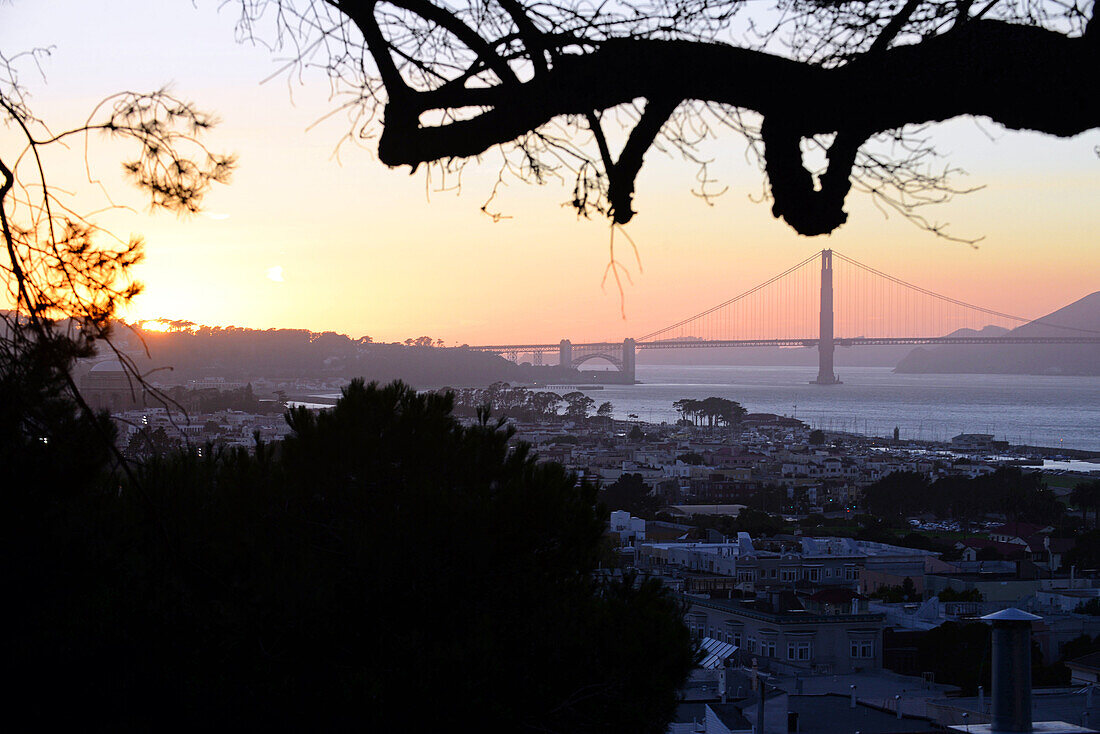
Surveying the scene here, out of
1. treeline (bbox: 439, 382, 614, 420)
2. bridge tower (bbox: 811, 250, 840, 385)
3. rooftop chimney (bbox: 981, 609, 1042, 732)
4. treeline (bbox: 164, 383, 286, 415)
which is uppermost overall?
bridge tower (bbox: 811, 250, 840, 385)

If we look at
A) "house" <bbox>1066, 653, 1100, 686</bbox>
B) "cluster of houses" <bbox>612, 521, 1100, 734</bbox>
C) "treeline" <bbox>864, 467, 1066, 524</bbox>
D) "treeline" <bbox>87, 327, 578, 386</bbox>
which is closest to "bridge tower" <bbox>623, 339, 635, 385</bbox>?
"treeline" <bbox>87, 327, 578, 386</bbox>

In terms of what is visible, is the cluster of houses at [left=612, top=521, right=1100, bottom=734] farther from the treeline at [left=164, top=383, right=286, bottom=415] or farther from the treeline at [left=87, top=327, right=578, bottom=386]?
the treeline at [left=87, top=327, right=578, bottom=386]

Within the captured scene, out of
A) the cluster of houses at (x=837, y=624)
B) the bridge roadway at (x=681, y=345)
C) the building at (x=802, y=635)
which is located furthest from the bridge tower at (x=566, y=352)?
the building at (x=802, y=635)

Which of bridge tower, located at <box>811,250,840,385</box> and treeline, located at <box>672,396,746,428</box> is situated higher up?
bridge tower, located at <box>811,250,840,385</box>

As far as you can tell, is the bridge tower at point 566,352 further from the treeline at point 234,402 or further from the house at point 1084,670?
the house at point 1084,670

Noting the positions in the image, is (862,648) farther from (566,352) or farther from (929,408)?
(929,408)

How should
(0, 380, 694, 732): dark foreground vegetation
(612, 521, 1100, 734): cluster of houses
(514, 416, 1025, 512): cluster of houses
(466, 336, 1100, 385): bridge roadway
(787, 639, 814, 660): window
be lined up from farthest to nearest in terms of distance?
(466, 336, 1100, 385): bridge roadway < (514, 416, 1025, 512): cluster of houses < (787, 639, 814, 660): window < (612, 521, 1100, 734): cluster of houses < (0, 380, 694, 732): dark foreground vegetation

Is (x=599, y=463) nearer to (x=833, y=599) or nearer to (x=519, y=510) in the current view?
(x=833, y=599)
